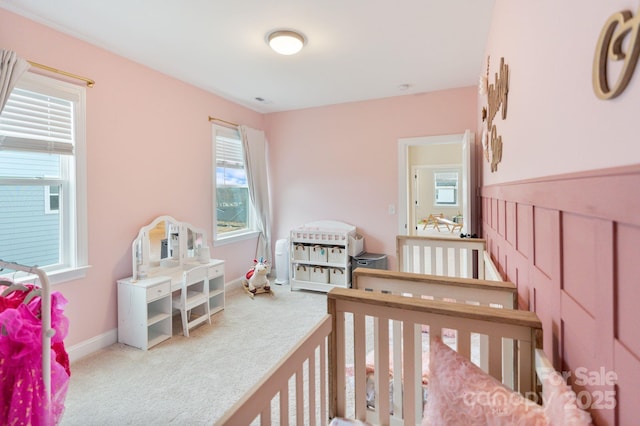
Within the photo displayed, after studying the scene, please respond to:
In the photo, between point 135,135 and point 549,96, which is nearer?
point 549,96

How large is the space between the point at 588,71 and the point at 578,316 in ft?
1.75

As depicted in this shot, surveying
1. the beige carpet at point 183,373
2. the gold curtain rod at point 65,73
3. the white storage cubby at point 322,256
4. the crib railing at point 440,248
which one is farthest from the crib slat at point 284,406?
the white storage cubby at point 322,256

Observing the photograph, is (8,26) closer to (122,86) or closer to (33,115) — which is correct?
(33,115)

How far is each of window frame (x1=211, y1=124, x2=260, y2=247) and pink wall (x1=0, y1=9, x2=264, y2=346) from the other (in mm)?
258

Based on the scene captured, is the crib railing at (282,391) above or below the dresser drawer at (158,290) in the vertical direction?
above

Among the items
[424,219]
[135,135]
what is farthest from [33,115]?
[424,219]

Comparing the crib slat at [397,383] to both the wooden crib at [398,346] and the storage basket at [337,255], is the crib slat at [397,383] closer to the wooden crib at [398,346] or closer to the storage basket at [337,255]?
the wooden crib at [398,346]

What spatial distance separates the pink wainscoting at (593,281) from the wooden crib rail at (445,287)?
0.87ft

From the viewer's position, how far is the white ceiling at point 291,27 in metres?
1.98

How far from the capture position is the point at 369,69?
2.99 metres

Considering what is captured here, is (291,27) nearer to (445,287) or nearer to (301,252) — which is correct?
(445,287)

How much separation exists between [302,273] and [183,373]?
1.98m

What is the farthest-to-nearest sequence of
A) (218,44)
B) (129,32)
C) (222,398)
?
(218,44) → (129,32) → (222,398)

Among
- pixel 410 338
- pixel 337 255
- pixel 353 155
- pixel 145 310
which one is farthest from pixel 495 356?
pixel 353 155
